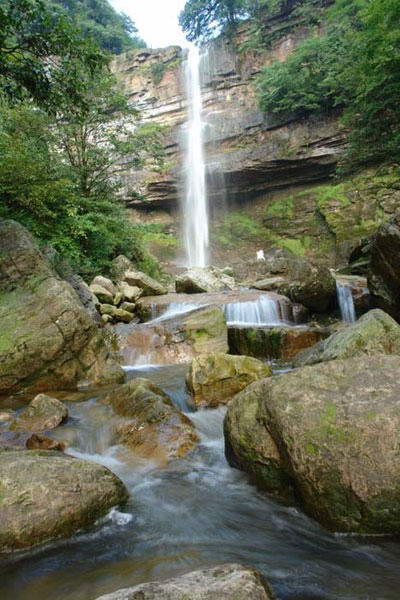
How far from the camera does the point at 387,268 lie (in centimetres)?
811

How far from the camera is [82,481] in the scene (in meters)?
2.97

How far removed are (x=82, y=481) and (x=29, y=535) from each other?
478 millimetres

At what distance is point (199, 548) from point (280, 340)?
6.13 meters

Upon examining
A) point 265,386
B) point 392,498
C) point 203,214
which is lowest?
point 392,498

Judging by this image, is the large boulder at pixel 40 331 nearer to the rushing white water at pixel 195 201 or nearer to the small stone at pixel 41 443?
the small stone at pixel 41 443

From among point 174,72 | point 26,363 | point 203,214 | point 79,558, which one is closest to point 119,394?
point 26,363

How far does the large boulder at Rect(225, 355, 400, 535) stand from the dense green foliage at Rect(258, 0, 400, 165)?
14461mm

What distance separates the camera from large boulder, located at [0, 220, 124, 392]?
6.10m

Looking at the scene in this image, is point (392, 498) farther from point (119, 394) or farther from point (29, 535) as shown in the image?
point (119, 394)

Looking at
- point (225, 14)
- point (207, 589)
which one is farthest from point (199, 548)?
point (225, 14)

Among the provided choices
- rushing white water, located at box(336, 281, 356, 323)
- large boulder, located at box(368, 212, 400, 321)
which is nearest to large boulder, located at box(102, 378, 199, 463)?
large boulder, located at box(368, 212, 400, 321)

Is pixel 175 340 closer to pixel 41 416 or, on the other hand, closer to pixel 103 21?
pixel 41 416

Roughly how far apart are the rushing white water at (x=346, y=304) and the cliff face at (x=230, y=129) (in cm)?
1592

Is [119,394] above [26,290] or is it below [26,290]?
below
